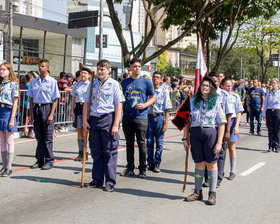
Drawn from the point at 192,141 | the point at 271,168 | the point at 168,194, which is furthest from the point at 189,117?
the point at 271,168

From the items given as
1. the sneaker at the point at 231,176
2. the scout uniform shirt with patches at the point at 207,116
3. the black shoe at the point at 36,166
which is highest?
the scout uniform shirt with patches at the point at 207,116

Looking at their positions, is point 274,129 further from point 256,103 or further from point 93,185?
point 93,185

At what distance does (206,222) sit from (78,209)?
1690 millimetres

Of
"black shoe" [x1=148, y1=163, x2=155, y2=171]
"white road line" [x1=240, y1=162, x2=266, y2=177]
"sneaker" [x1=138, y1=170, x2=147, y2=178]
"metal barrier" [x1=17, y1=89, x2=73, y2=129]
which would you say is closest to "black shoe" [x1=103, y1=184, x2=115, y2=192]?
"sneaker" [x1=138, y1=170, x2=147, y2=178]

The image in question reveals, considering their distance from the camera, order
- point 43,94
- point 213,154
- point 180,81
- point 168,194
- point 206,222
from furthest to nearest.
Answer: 1. point 180,81
2. point 43,94
3. point 168,194
4. point 213,154
5. point 206,222

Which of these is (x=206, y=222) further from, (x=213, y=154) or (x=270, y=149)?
(x=270, y=149)

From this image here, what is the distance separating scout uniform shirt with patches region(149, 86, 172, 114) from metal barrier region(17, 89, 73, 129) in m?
5.56

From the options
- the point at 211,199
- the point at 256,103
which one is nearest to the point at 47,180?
the point at 211,199

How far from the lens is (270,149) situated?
11102 millimetres

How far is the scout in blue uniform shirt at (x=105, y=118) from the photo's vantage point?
629 centimetres

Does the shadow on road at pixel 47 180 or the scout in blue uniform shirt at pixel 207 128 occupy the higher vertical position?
the scout in blue uniform shirt at pixel 207 128

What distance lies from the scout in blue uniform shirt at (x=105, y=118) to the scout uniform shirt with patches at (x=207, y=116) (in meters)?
1.23

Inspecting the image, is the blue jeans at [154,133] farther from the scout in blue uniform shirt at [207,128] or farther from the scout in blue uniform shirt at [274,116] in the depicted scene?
the scout in blue uniform shirt at [274,116]

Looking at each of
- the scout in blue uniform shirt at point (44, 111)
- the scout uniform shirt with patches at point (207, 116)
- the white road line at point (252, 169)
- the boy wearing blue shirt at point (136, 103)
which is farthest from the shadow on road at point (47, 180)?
the white road line at point (252, 169)
